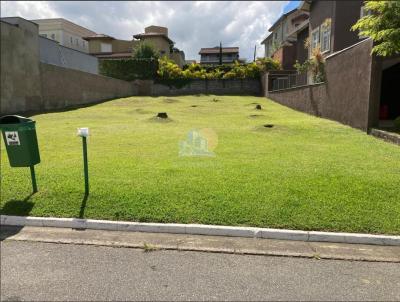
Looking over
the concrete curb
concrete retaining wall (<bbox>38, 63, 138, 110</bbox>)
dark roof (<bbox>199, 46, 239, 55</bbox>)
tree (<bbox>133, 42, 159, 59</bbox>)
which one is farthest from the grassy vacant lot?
dark roof (<bbox>199, 46, 239, 55</bbox>)

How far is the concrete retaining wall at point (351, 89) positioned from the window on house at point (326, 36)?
5.32 metres

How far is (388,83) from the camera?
16172 millimetres

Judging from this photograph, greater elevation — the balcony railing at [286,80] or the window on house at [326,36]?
the window on house at [326,36]

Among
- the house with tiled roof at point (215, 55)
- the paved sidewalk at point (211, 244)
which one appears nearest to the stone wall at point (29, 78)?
the paved sidewalk at point (211, 244)

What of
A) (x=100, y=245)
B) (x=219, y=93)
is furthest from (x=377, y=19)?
(x=219, y=93)

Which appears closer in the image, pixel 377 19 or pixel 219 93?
pixel 377 19

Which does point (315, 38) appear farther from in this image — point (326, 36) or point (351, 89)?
point (351, 89)

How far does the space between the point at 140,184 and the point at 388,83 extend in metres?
14.3

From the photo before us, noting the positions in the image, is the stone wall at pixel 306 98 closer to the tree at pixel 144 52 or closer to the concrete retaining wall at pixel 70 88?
the concrete retaining wall at pixel 70 88

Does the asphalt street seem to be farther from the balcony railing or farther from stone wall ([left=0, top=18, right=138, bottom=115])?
the balcony railing

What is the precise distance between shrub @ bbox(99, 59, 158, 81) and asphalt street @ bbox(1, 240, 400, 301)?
35010 mm

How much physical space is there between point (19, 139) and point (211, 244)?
3646 mm

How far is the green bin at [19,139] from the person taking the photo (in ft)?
19.0

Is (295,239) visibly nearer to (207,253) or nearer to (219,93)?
(207,253)
